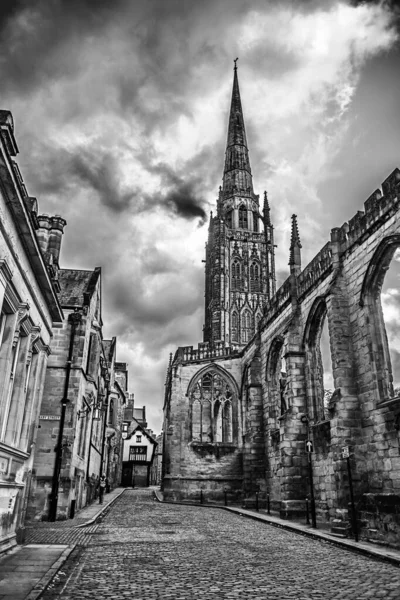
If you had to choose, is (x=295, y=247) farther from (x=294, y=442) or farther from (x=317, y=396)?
(x=294, y=442)

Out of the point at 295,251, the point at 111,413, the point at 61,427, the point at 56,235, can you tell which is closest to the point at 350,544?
the point at 61,427

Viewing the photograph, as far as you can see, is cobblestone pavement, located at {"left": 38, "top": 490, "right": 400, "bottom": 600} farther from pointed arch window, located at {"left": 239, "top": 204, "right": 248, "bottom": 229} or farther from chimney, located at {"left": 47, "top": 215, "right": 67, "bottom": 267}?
pointed arch window, located at {"left": 239, "top": 204, "right": 248, "bottom": 229}

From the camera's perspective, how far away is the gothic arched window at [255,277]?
6488 centimetres

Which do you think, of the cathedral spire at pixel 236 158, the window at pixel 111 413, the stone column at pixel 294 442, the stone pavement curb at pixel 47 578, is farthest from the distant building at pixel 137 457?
the stone pavement curb at pixel 47 578

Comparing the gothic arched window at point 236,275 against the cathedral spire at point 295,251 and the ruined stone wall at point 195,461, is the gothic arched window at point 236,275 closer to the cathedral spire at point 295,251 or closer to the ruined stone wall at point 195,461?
the ruined stone wall at point 195,461

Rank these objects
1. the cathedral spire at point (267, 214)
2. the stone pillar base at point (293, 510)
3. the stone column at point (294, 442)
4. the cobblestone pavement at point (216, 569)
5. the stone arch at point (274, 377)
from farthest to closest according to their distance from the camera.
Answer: the cathedral spire at point (267, 214) < the stone arch at point (274, 377) < the stone column at point (294, 442) < the stone pillar base at point (293, 510) < the cobblestone pavement at point (216, 569)

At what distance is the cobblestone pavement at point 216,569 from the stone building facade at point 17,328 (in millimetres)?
1943

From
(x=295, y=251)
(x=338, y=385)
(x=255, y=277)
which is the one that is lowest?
(x=338, y=385)

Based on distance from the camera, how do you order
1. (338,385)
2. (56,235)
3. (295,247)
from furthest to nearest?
(295,247) → (56,235) → (338,385)

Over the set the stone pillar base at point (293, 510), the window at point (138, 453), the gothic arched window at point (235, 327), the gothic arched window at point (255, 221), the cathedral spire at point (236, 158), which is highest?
the cathedral spire at point (236, 158)

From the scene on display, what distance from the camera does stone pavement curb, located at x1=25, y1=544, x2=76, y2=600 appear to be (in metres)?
5.67

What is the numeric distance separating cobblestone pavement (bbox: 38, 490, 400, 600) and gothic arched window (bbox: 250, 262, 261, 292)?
173 feet

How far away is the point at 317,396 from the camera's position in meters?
19.2

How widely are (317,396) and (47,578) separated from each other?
1434 cm
